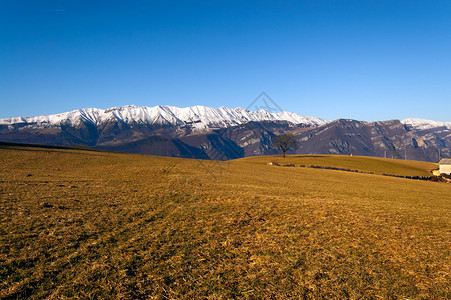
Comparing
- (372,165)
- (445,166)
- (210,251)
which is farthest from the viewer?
(372,165)

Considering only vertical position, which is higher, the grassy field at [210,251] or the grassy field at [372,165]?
the grassy field at [210,251]

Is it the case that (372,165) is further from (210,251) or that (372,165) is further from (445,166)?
(210,251)

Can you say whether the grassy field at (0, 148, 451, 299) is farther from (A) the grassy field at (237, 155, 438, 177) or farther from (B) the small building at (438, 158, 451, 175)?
(B) the small building at (438, 158, 451, 175)

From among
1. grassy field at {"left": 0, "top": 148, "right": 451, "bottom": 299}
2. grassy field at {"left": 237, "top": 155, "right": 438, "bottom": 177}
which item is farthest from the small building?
grassy field at {"left": 0, "top": 148, "right": 451, "bottom": 299}

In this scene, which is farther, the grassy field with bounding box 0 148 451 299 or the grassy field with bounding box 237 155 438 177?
the grassy field with bounding box 237 155 438 177

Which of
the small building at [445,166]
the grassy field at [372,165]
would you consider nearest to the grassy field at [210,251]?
the grassy field at [372,165]

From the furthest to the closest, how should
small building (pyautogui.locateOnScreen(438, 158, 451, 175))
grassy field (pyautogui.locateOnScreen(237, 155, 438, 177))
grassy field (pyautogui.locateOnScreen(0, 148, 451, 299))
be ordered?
1. grassy field (pyautogui.locateOnScreen(237, 155, 438, 177))
2. small building (pyautogui.locateOnScreen(438, 158, 451, 175))
3. grassy field (pyautogui.locateOnScreen(0, 148, 451, 299))

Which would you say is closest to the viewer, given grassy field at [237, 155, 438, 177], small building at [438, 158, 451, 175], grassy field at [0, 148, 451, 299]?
grassy field at [0, 148, 451, 299]

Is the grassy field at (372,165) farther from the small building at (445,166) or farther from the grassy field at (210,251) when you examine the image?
the grassy field at (210,251)

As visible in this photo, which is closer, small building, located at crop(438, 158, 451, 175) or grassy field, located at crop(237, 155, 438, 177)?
small building, located at crop(438, 158, 451, 175)

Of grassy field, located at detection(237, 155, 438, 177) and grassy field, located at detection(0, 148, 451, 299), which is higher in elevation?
grassy field, located at detection(0, 148, 451, 299)

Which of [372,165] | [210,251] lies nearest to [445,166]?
[372,165]

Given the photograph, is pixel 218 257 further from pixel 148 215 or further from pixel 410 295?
pixel 148 215

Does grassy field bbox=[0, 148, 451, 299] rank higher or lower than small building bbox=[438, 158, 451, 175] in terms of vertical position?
higher
